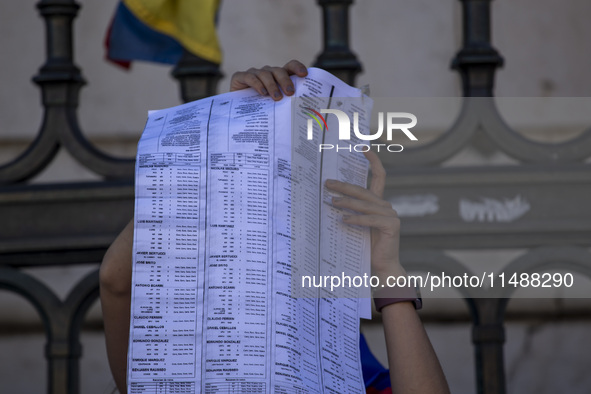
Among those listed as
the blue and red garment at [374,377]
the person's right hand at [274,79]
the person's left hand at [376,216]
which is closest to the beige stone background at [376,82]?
the blue and red garment at [374,377]

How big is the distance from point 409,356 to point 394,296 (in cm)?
12

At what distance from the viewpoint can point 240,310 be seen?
1673 millimetres

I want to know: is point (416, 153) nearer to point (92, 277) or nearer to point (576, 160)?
point (576, 160)

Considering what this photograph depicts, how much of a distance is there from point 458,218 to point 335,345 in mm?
774

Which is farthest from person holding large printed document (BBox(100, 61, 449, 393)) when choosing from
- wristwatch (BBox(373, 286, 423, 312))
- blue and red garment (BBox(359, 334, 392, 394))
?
blue and red garment (BBox(359, 334, 392, 394))

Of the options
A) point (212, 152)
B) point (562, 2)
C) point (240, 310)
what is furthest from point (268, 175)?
point (562, 2)

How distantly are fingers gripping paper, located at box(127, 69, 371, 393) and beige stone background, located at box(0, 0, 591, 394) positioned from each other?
1.96 metres

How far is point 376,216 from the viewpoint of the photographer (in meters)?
1.85

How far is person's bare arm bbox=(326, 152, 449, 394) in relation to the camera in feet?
5.99

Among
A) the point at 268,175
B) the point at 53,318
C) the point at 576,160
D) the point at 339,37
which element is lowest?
the point at 53,318

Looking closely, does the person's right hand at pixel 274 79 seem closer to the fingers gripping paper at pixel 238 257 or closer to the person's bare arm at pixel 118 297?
the fingers gripping paper at pixel 238 257

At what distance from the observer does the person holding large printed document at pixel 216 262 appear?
1646 mm

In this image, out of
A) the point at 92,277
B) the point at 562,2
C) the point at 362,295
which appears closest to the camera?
the point at 362,295

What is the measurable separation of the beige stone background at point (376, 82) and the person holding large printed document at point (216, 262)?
1.93m
